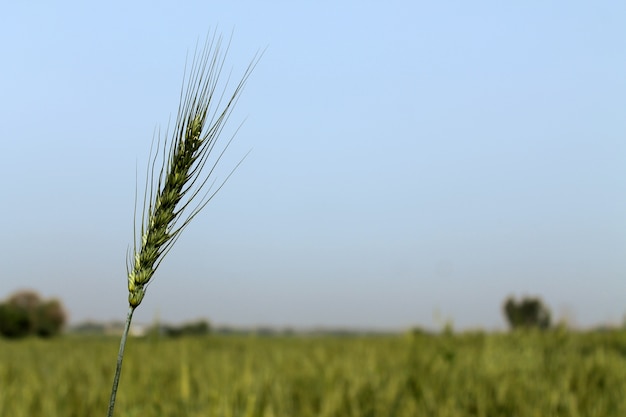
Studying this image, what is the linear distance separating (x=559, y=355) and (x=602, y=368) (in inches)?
48.1

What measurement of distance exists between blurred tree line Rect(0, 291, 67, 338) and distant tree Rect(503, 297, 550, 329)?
670 inches

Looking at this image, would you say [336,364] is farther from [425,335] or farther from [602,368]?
[425,335]

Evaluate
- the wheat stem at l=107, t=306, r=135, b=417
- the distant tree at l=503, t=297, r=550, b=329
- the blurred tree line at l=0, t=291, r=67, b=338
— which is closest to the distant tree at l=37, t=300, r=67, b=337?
the blurred tree line at l=0, t=291, r=67, b=338

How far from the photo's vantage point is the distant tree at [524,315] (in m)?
10.0

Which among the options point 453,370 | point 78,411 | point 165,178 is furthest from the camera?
point 453,370

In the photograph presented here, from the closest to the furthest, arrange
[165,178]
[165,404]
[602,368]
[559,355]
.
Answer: [165,178] < [165,404] < [602,368] < [559,355]

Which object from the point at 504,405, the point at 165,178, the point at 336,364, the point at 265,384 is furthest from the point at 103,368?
the point at 165,178

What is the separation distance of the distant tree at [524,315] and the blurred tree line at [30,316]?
55.8 feet

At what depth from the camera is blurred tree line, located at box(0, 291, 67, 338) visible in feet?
71.6

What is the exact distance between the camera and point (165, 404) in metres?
3.81

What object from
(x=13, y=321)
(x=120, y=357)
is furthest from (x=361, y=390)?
(x=13, y=321)

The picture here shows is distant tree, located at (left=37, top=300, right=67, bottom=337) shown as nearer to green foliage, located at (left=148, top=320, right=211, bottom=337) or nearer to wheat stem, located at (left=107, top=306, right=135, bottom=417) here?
green foliage, located at (left=148, top=320, right=211, bottom=337)

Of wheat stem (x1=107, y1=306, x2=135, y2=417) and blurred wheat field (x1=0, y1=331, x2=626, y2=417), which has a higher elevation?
wheat stem (x1=107, y1=306, x2=135, y2=417)

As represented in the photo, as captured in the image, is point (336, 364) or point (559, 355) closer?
point (336, 364)
